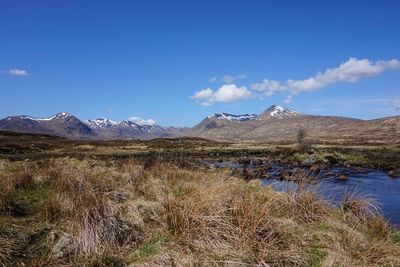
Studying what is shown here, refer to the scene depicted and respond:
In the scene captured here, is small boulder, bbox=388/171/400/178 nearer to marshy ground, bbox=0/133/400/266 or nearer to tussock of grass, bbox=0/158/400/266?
marshy ground, bbox=0/133/400/266

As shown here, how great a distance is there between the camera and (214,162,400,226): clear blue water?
13008 mm

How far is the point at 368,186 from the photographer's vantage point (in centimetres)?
2184

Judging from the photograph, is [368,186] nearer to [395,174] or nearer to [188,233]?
[395,174]

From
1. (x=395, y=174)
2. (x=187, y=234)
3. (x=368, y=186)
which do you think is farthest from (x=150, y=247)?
(x=395, y=174)

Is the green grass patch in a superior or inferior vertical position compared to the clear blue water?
superior

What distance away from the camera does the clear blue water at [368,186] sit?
13.0 metres

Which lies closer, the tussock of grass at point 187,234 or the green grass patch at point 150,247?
the tussock of grass at point 187,234

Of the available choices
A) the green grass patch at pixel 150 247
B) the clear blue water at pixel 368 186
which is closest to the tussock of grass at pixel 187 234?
the green grass patch at pixel 150 247

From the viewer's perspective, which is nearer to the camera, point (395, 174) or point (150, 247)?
point (150, 247)

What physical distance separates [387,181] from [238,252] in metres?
21.5

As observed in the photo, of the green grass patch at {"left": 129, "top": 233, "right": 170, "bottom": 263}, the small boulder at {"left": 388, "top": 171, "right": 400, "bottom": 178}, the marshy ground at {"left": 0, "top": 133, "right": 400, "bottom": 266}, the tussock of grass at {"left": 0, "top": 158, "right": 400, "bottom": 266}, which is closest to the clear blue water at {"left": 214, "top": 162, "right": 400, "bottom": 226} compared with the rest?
the small boulder at {"left": 388, "top": 171, "right": 400, "bottom": 178}

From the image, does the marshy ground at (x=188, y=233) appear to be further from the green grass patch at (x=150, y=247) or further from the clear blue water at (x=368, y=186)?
the clear blue water at (x=368, y=186)

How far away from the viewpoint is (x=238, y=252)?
5801 millimetres

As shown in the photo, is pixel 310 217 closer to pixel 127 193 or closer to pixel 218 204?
pixel 218 204
